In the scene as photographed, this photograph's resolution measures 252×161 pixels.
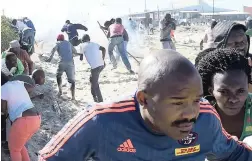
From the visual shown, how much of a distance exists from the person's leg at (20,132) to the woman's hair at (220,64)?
2.51m

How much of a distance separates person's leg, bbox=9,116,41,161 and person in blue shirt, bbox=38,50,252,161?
2.69 m

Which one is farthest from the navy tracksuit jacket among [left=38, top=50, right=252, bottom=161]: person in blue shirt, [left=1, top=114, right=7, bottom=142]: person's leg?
[left=1, top=114, right=7, bottom=142]: person's leg

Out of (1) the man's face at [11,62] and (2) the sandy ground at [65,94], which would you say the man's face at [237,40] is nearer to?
(2) the sandy ground at [65,94]

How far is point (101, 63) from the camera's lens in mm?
8898

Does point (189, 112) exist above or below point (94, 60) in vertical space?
above

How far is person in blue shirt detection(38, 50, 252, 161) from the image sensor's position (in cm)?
176

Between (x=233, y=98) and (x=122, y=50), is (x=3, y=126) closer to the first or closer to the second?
(x=233, y=98)

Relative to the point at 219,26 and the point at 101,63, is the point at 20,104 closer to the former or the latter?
the point at 219,26

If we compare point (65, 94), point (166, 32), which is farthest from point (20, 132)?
point (166, 32)

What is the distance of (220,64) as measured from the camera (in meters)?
2.46

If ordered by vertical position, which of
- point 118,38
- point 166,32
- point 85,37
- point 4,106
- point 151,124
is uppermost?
point 151,124

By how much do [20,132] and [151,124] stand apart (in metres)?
2.96

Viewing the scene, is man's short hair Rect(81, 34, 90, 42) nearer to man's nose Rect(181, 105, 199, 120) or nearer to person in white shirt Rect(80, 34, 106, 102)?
person in white shirt Rect(80, 34, 106, 102)

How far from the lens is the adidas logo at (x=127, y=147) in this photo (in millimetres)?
1920
